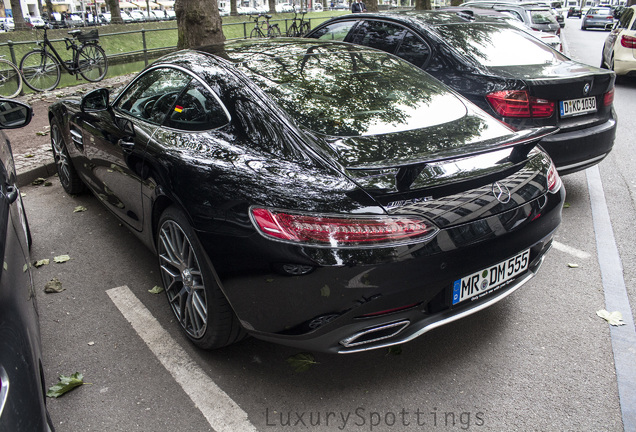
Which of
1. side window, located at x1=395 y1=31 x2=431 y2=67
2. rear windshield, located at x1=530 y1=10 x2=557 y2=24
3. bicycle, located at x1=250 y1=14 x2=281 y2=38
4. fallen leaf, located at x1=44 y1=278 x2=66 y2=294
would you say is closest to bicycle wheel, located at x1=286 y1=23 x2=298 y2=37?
bicycle, located at x1=250 y1=14 x2=281 y2=38

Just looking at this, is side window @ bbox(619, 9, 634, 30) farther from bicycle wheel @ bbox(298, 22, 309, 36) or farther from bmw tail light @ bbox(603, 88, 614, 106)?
bicycle wheel @ bbox(298, 22, 309, 36)

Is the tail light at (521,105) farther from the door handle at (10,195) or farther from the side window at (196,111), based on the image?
the door handle at (10,195)

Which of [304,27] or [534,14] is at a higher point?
[304,27]

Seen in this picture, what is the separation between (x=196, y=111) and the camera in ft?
10.0

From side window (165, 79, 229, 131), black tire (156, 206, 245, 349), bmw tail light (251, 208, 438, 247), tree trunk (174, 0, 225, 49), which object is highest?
tree trunk (174, 0, 225, 49)

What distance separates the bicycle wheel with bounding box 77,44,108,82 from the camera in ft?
39.6

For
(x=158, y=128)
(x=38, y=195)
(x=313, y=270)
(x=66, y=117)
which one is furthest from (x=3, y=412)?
(x=38, y=195)

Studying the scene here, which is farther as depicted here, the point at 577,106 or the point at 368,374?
the point at 577,106

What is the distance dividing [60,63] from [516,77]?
10.2m

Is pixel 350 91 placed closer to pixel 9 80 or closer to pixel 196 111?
pixel 196 111

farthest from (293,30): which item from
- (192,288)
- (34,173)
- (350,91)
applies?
(192,288)

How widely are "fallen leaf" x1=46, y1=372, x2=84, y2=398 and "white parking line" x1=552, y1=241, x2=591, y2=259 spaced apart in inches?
135

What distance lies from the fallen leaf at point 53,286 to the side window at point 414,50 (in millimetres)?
3593

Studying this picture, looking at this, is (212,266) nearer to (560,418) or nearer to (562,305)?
(560,418)
